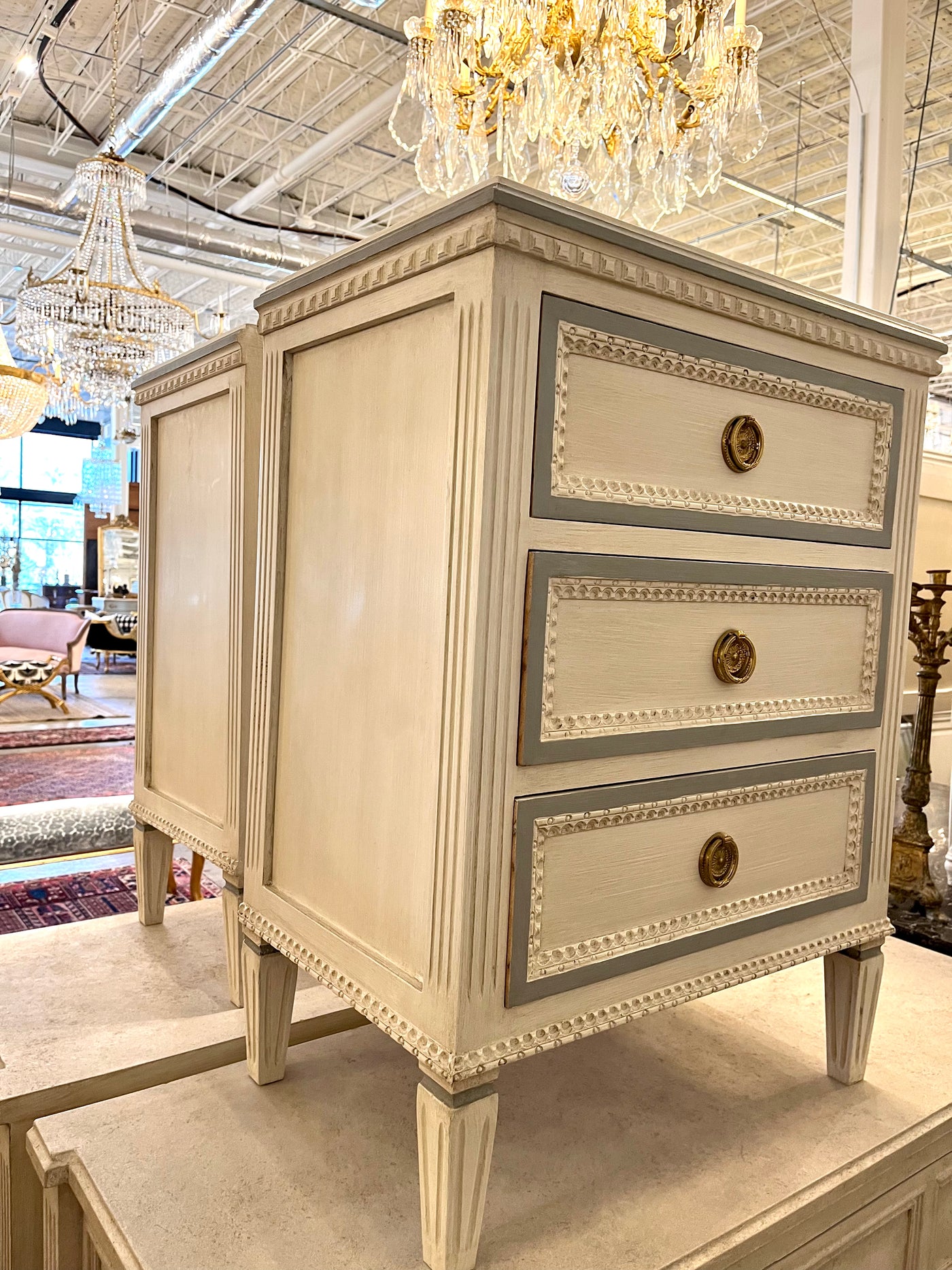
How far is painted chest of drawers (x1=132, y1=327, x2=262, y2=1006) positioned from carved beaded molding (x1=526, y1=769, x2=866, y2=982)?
2.07ft

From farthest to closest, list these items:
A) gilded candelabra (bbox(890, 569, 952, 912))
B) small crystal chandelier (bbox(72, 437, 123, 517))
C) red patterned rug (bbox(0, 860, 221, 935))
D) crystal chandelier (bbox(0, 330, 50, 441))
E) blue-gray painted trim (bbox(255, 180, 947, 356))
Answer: small crystal chandelier (bbox(72, 437, 123, 517)) → crystal chandelier (bbox(0, 330, 50, 441)) → red patterned rug (bbox(0, 860, 221, 935)) → gilded candelabra (bbox(890, 569, 952, 912)) → blue-gray painted trim (bbox(255, 180, 947, 356))

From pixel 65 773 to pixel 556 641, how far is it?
4.98 metres

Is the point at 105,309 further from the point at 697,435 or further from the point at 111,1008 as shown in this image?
the point at 697,435

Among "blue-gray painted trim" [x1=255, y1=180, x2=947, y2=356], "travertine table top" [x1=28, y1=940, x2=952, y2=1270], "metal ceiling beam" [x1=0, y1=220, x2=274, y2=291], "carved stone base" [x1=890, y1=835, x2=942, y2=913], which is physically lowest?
"travertine table top" [x1=28, y1=940, x2=952, y2=1270]

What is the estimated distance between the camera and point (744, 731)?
47.0 inches

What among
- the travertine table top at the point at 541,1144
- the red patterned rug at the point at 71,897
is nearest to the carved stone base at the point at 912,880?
the travertine table top at the point at 541,1144

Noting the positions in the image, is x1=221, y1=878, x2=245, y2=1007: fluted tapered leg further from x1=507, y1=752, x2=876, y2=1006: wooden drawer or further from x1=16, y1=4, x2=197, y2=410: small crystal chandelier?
x1=16, y1=4, x2=197, y2=410: small crystal chandelier

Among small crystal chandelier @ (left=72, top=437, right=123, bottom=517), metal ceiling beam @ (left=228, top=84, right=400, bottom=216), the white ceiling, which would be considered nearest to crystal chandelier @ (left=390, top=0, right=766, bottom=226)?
the white ceiling

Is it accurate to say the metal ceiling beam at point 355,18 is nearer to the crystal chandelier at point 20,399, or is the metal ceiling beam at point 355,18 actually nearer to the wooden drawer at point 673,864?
the crystal chandelier at point 20,399

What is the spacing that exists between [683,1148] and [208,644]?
105cm

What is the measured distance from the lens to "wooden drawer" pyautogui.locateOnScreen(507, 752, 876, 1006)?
1.01m

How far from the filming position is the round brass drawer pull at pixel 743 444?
1130 millimetres

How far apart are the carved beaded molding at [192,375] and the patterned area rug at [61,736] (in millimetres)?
4816

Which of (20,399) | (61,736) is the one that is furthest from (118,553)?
(20,399)
